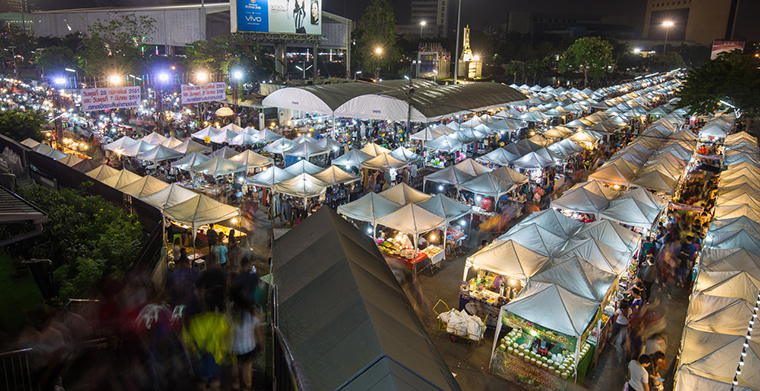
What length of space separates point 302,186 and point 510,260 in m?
7.40

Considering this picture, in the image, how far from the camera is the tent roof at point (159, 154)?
18.2 metres

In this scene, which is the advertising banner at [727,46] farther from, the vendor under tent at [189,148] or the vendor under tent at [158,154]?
the vendor under tent at [158,154]

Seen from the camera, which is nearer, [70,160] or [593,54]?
[70,160]

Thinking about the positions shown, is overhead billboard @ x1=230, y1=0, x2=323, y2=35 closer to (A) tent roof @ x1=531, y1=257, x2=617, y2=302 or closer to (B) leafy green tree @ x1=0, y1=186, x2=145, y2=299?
(B) leafy green tree @ x1=0, y1=186, x2=145, y2=299

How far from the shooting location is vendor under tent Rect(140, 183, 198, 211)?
1255cm

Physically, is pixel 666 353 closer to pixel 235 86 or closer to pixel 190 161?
pixel 190 161

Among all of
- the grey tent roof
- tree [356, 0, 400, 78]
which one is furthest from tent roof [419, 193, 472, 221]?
tree [356, 0, 400, 78]

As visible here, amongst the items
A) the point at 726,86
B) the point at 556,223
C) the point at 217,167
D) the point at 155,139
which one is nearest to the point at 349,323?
the point at 556,223

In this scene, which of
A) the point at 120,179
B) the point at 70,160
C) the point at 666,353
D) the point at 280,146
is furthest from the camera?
the point at 280,146

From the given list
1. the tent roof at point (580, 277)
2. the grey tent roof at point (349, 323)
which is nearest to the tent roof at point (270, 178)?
the tent roof at point (580, 277)

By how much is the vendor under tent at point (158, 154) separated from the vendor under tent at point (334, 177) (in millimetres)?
6663

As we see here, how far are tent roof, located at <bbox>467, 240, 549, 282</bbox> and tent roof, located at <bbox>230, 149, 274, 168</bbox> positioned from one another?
10.5m

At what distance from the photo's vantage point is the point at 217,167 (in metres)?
16.5

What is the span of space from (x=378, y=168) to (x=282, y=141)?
19.3 ft
